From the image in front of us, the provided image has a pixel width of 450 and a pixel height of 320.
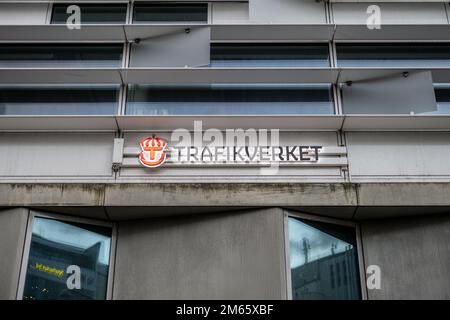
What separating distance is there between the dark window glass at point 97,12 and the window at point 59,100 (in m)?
1.59

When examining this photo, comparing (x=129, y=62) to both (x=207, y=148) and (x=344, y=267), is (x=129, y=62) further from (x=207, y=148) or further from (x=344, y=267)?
(x=344, y=267)

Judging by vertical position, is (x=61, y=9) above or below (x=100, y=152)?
above

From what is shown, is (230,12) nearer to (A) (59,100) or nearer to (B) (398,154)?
(A) (59,100)

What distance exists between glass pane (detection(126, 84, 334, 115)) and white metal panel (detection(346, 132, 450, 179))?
3.08 feet

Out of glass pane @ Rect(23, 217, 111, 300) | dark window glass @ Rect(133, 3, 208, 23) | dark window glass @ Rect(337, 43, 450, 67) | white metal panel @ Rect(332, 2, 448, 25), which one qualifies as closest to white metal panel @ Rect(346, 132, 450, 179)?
dark window glass @ Rect(337, 43, 450, 67)

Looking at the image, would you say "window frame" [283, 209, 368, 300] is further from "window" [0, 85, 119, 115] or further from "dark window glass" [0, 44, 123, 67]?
Result: "dark window glass" [0, 44, 123, 67]

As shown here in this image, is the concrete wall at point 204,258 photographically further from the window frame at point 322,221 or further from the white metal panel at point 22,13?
the white metal panel at point 22,13

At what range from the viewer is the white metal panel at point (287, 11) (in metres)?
10.2

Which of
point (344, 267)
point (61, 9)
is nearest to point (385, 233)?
point (344, 267)

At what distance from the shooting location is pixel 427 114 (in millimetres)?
9414

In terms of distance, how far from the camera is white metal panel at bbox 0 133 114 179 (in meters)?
9.06

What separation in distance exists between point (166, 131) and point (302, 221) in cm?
285
